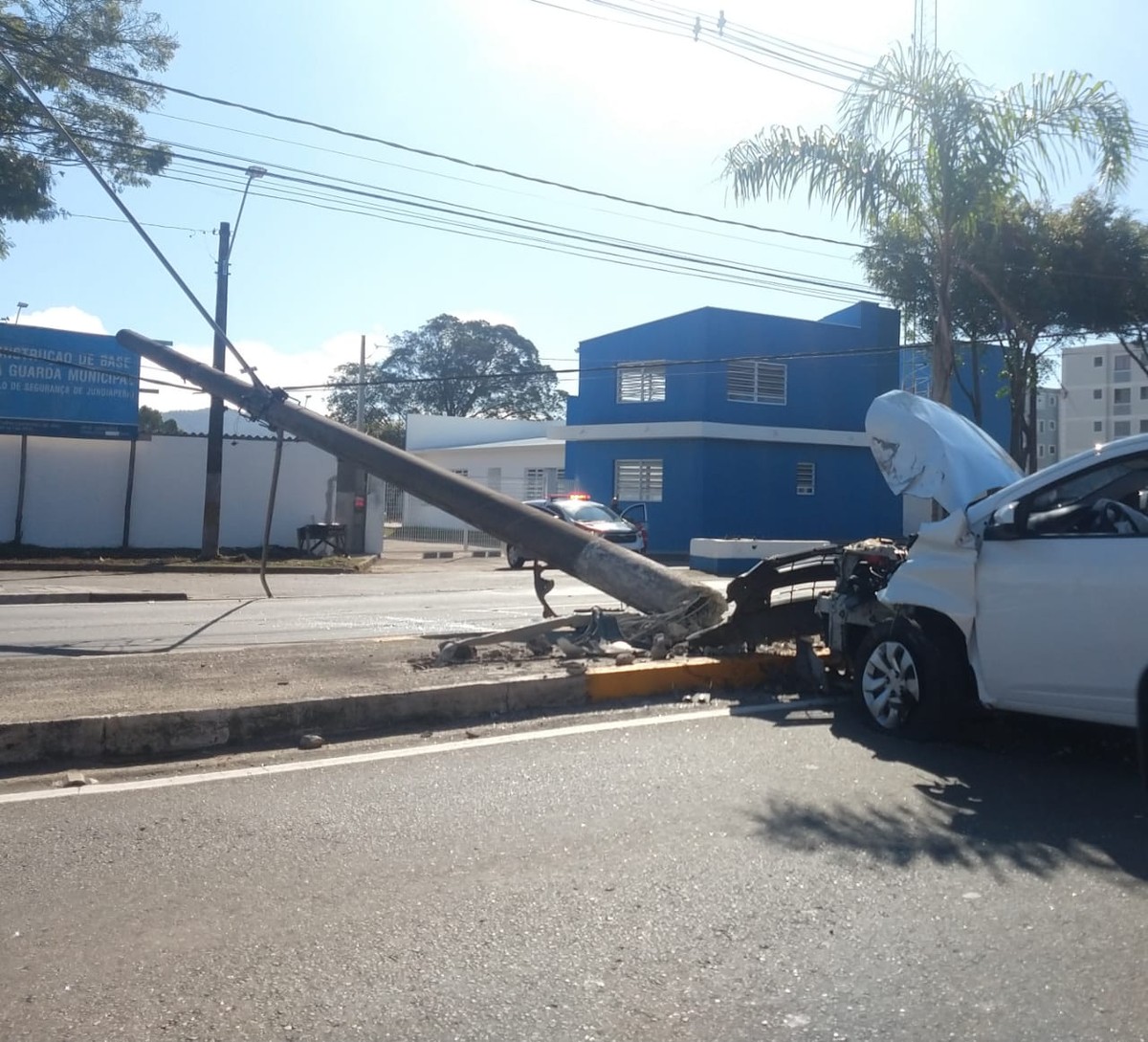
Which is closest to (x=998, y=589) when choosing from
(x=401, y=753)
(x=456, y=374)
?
(x=401, y=753)

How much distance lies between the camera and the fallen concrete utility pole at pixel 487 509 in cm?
1102

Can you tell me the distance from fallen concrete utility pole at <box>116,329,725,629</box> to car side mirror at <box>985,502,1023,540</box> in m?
3.91

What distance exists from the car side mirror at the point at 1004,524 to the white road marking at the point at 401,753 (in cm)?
204

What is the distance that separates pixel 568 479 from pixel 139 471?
540 inches

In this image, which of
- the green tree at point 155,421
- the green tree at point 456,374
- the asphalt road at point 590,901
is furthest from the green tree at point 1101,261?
the green tree at point 456,374

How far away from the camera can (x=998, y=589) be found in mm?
6492

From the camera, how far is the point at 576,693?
823cm

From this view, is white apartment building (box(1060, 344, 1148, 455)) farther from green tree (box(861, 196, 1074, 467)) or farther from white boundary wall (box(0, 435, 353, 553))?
white boundary wall (box(0, 435, 353, 553))

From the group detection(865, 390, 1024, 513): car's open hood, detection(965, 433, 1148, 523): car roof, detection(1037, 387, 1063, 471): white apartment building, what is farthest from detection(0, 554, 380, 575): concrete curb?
detection(1037, 387, 1063, 471): white apartment building

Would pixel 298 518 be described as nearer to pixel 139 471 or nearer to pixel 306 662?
pixel 139 471

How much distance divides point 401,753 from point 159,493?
23.2 m

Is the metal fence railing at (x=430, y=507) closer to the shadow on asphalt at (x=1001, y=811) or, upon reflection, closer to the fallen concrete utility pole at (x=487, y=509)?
the fallen concrete utility pole at (x=487, y=509)

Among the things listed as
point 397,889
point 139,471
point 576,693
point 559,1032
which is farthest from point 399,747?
point 139,471

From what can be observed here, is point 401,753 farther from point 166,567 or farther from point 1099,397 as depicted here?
point 1099,397
